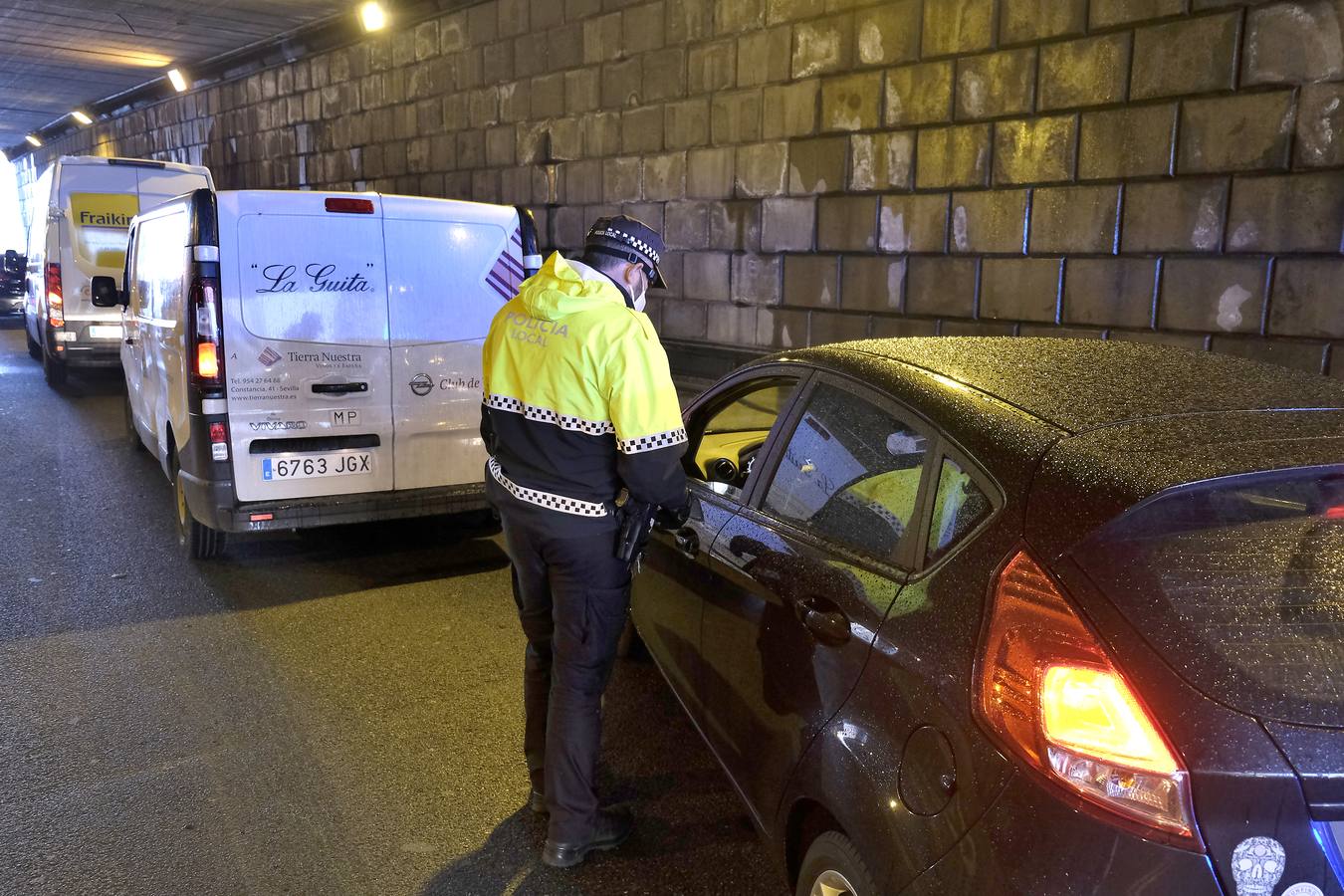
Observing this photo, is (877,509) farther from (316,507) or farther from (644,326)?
(316,507)

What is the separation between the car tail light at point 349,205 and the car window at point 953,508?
14.1 feet

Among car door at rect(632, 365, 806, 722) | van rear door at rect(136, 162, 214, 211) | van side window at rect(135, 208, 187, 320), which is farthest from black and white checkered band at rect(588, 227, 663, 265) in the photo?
van rear door at rect(136, 162, 214, 211)

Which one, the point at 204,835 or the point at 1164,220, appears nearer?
the point at 204,835

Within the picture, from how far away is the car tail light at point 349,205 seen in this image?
5.54m

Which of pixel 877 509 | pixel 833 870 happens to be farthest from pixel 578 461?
pixel 833 870

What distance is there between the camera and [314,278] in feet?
17.9

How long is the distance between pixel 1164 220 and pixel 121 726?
647cm

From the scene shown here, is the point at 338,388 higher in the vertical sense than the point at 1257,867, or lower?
higher

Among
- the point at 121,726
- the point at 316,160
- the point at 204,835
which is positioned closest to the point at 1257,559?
the point at 204,835

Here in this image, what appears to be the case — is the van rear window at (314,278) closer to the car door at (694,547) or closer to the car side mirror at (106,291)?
the car door at (694,547)

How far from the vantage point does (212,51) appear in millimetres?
19656

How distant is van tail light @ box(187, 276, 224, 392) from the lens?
5219mm

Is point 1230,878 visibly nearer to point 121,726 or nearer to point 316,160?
point 121,726

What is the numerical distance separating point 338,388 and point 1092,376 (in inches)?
169
